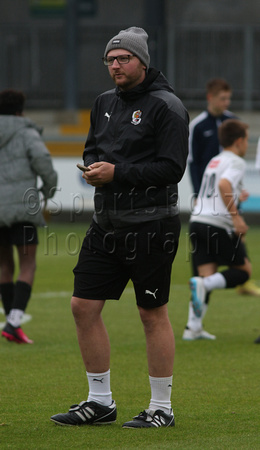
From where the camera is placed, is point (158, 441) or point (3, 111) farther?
point (3, 111)

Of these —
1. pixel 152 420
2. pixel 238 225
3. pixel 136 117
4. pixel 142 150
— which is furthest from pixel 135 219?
pixel 238 225

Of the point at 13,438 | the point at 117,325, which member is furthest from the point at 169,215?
the point at 117,325

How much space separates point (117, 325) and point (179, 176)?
3850 millimetres

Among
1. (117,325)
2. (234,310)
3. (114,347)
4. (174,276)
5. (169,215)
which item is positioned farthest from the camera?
→ (174,276)

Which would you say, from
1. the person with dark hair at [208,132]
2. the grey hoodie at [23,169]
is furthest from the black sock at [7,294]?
the person with dark hair at [208,132]

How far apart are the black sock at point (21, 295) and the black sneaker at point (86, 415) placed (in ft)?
8.60

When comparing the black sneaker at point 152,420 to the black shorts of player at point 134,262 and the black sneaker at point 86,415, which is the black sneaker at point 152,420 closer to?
the black sneaker at point 86,415

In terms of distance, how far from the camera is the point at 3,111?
7.75 m

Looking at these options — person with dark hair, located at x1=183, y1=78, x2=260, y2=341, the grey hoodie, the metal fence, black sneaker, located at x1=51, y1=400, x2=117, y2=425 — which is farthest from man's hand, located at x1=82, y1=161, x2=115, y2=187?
the metal fence

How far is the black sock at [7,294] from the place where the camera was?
7.96 meters

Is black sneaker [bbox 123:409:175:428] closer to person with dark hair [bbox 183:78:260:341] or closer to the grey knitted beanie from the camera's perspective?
the grey knitted beanie

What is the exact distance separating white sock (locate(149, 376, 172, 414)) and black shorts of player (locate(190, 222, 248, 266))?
9.43 ft

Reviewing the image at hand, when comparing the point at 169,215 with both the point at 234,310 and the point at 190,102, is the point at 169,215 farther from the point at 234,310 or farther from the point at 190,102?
the point at 190,102

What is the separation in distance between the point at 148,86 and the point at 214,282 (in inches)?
119
